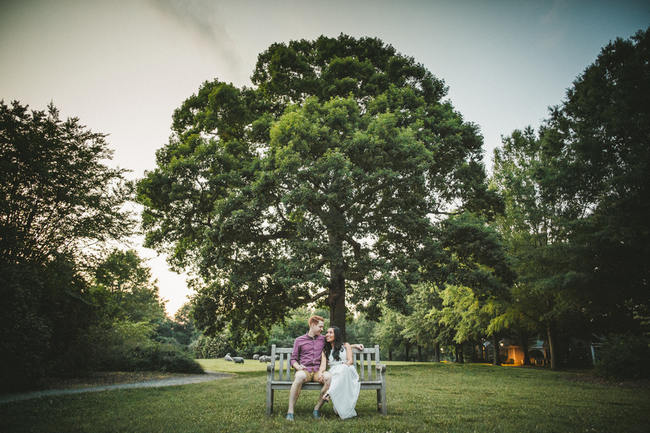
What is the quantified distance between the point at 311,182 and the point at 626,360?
14.7 m

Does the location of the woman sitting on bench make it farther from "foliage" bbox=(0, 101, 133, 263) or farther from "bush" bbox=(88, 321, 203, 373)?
"bush" bbox=(88, 321, 203, 373)

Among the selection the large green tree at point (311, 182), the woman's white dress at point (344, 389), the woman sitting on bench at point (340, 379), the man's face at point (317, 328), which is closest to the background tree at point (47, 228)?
the large green tree at point (311, 182)

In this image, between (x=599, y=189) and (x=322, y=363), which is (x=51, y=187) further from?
(x=599, y=189)

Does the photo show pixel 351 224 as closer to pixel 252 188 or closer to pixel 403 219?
pixel 403 219

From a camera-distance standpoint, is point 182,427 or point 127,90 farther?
point 127,90

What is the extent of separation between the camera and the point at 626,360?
13320 millimetres

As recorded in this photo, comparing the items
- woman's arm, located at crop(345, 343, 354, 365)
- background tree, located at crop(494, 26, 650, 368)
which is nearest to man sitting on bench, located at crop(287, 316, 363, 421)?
woman's arm, located at crop(345, 343, 354, 365)

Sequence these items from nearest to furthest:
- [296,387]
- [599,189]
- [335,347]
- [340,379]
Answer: [296,387]
[340,379]
[335,347]
[599,189]

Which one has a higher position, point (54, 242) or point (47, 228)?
point (47, 228)

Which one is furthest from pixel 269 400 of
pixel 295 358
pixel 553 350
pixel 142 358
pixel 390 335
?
pixel 390 335

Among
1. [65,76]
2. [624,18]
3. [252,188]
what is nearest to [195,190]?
[252,188]

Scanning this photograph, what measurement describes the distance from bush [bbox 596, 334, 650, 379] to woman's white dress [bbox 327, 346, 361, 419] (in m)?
13.8

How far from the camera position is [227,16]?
14.4 metres

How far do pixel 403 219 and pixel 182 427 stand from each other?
11760 millimetres
